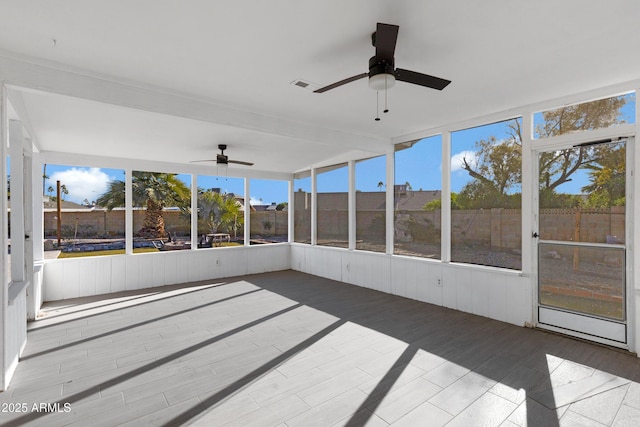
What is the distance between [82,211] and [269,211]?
3.84m

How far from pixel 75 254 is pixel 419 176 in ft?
19.8

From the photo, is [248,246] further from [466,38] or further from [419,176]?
[466,38]

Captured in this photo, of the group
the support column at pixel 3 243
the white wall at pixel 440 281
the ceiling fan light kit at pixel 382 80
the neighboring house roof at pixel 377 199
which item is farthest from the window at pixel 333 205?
the support column at pixel 3 243

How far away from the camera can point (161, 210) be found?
267 inches

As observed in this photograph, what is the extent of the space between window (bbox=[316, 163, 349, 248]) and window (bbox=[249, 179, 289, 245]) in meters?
1.21

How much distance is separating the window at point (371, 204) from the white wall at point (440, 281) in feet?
0.89

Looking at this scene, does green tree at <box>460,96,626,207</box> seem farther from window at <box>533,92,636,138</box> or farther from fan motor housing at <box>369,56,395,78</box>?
fan motor housing at <box>369,56,395,78</box>

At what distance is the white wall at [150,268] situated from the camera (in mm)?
5473

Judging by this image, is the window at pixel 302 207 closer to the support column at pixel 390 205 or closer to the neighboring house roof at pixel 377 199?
the neighboring house roof at pixel 377 199

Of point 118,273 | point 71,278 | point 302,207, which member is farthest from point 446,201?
point 71,278

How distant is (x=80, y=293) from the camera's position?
5.59 metres

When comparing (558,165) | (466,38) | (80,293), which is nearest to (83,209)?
(80,293)

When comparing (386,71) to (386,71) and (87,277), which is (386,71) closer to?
(386,71)

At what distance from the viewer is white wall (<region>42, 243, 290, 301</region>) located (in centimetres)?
547
